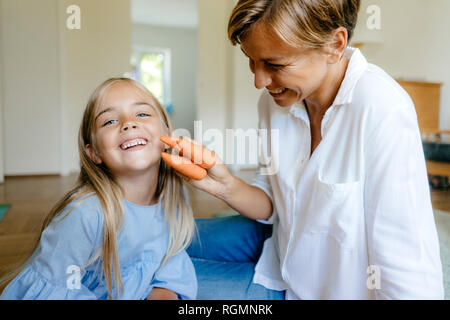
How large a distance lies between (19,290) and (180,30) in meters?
7.28

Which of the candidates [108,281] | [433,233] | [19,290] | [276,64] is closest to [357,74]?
[276,64]

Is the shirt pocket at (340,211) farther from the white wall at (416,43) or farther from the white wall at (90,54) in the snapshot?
the white wall at (90,54)

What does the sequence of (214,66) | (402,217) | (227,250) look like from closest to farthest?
(402,217) → (227,250) → (214,66)

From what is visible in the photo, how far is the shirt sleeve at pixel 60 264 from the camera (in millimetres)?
750

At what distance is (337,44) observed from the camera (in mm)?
708

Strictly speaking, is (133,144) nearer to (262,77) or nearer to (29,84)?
(262,77)

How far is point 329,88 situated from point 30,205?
2.26 metres

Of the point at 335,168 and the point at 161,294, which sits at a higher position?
the point at 335,168

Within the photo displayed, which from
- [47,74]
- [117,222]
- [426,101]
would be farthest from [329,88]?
[47,74]

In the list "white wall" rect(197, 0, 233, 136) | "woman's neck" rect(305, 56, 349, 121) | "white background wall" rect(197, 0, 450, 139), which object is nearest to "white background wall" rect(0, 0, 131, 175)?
"white wall" rect(197, 0, 233, 136)

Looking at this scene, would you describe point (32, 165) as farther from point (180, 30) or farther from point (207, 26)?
point (180, 30)

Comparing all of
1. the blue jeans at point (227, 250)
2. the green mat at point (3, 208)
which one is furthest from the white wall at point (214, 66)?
the blue jeans at point (227, 250)

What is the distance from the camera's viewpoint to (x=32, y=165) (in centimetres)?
370

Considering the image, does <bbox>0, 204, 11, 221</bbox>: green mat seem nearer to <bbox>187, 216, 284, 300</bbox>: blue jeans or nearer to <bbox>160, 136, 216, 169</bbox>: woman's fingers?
<bbox>187, 216, 284, 300</bbox>: blue jeans
